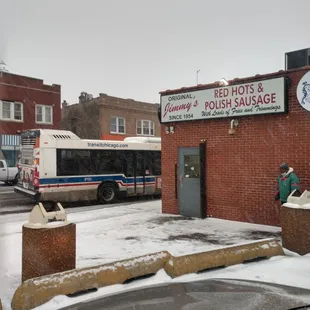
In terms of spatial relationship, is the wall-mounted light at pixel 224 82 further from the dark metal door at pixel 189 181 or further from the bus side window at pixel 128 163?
the bus side window at pixel 128 163

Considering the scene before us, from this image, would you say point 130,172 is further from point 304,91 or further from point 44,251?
point 44,251

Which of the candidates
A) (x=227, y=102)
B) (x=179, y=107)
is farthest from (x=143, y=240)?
(x=179, y=107)

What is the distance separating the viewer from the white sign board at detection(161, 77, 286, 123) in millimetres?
9227

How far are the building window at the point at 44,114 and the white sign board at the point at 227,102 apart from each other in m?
21.9

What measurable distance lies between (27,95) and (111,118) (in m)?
8.50

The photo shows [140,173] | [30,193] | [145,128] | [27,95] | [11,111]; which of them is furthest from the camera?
[145,128]

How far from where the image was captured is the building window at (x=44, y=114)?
31.2 m

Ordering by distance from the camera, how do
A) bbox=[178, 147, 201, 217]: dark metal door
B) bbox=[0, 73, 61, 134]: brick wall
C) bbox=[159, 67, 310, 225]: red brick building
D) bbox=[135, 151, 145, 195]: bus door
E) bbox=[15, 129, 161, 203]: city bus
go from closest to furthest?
bbox=[159, 67, 310, 225]: red brick building → bbox=[178, 147, 201, 217]: dark metal door → bbox=[15, 129, 161, 203]: city bus → bbox=[135, 151, 145, 195]: bus door → bbox=[0, 73, 61, 134]: brick wall

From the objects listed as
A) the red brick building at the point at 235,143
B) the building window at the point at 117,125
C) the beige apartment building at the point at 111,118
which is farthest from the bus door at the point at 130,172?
the building window at the point at 117,125

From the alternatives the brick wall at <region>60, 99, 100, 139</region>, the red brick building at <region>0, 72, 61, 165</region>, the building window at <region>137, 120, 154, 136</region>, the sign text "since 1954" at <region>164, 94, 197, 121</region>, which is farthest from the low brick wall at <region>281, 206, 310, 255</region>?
the building window at <region>137, 120, 154, 136</region>

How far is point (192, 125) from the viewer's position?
36.3 ft

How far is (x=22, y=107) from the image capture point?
30078 mm

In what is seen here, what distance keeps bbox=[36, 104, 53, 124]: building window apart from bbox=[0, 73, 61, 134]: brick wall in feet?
0.89

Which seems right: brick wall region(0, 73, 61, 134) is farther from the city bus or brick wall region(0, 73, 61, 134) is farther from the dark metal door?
the dark metal door
